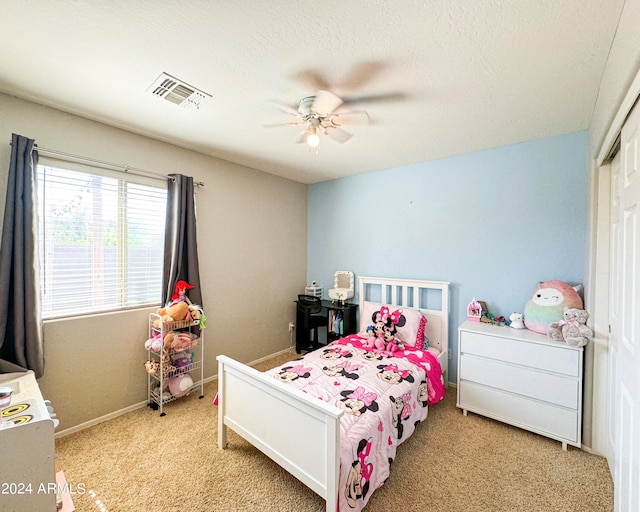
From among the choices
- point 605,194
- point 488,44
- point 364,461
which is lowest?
point 364,461

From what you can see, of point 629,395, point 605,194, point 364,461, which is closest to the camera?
point 629,395

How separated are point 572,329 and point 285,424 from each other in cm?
213

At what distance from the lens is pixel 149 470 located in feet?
6.01

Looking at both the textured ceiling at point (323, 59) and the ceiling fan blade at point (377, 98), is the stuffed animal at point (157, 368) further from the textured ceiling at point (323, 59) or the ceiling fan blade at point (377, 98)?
the ceiling fan blade at point (377, 98)

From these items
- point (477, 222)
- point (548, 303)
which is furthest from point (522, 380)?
point (477, 222)

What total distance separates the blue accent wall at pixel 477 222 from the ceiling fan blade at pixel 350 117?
1.02 metres

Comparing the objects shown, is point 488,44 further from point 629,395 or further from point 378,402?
point 378,402

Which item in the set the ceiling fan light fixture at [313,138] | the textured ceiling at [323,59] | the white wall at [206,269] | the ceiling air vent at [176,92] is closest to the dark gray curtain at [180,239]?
the white wall at [206,269]

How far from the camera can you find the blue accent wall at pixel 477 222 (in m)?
2.41

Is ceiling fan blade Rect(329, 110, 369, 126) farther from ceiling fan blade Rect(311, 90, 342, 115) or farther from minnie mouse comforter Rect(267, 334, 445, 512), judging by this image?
minnie mouse comforter Rect(267, 334, 445, 512)

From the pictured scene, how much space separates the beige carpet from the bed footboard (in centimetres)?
21

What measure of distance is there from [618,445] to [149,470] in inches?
106

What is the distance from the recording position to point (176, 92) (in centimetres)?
185

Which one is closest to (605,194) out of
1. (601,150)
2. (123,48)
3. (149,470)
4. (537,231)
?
(601,150)
